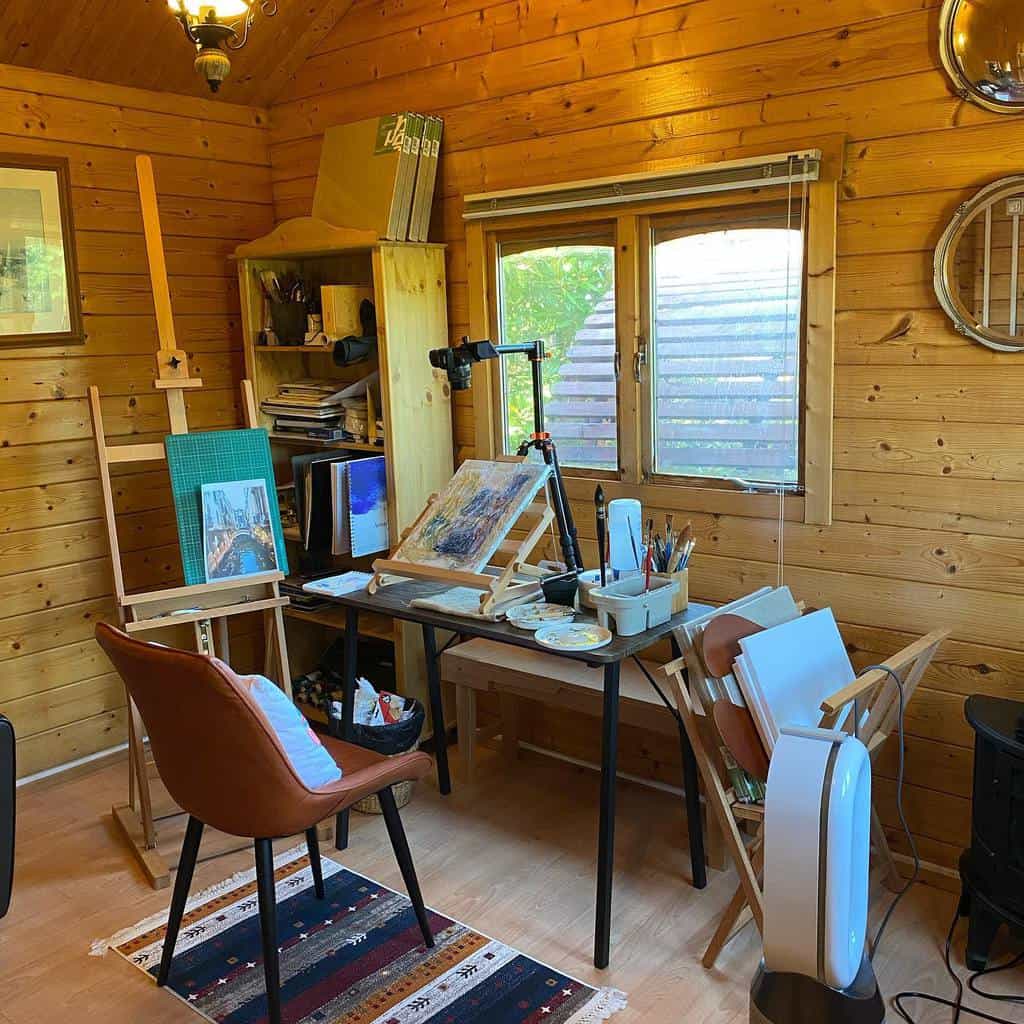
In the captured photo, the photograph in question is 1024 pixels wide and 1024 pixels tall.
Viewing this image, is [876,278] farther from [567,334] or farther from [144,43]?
[144,43]

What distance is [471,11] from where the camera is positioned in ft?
10.7

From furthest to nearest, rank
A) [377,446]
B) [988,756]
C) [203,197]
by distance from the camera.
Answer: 1. [203,197]
2. [377,446]
3. [988,756]

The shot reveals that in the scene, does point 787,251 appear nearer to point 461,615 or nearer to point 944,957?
point 461,615

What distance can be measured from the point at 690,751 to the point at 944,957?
739mm

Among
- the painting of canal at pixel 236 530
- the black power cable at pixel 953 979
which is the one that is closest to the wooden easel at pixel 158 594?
the painting of canal at pixel 236 530

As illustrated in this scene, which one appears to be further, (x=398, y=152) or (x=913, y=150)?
(x=398, y=152)

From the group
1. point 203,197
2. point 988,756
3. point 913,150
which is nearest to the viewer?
point 988,756

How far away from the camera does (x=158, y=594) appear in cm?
299

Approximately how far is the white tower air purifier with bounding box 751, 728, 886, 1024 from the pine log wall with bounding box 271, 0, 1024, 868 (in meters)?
1.30

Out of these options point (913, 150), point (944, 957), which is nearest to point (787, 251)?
point (913, 150)

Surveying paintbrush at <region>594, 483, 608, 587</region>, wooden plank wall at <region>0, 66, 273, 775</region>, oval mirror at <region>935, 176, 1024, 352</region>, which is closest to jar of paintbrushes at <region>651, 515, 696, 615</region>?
paintbrush at <region>594, 483, 608, 587</region>

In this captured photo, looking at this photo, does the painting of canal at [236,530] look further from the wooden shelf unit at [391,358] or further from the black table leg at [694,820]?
the black table leg at [694,820]

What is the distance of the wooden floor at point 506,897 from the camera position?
7.70ft

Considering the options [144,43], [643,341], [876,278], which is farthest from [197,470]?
[876,278]
